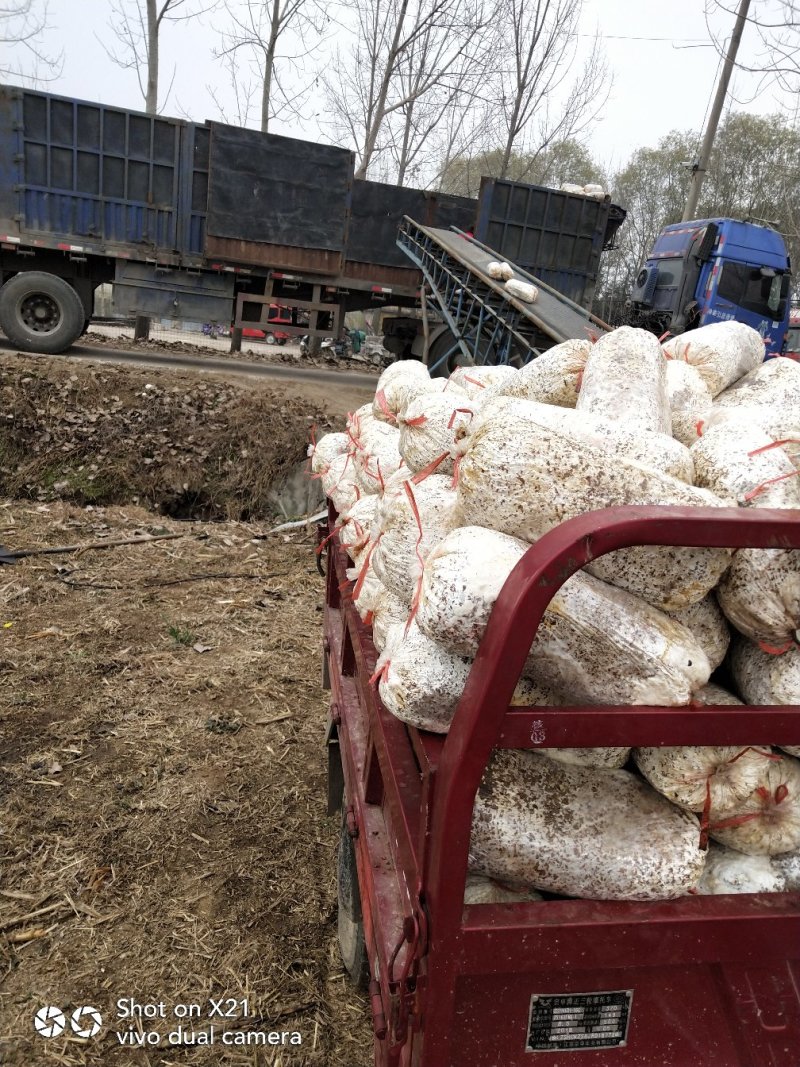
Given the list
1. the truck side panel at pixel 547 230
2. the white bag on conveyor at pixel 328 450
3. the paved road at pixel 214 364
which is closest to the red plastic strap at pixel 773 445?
the white bag on conveyor at pixel 328 450

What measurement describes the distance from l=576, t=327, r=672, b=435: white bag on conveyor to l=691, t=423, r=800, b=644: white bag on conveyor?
0.15m

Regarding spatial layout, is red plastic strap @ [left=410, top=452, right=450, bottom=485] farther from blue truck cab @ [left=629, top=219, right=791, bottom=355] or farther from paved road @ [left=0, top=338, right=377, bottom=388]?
blue truck cab @ [left=629, top=219, right=791, bottom=355]

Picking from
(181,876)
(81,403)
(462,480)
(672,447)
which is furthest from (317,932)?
(81,403)

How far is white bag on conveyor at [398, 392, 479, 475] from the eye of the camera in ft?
6.64

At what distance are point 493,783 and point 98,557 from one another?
5.21m

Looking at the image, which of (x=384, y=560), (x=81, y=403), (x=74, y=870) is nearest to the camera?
(x=384, y=560)

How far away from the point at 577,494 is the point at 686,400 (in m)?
0.87

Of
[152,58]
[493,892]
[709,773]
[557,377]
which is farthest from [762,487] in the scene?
[152,58]

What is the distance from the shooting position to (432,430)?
6.83ft

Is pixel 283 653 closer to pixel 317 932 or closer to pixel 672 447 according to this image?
pixel 317 932

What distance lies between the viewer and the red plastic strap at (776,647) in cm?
142

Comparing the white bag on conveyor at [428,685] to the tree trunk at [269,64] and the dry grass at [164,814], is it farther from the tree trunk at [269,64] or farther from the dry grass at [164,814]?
the tree trunk at [269,64]

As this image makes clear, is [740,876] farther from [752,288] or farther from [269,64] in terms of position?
[269,64]

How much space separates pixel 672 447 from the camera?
152 cm
